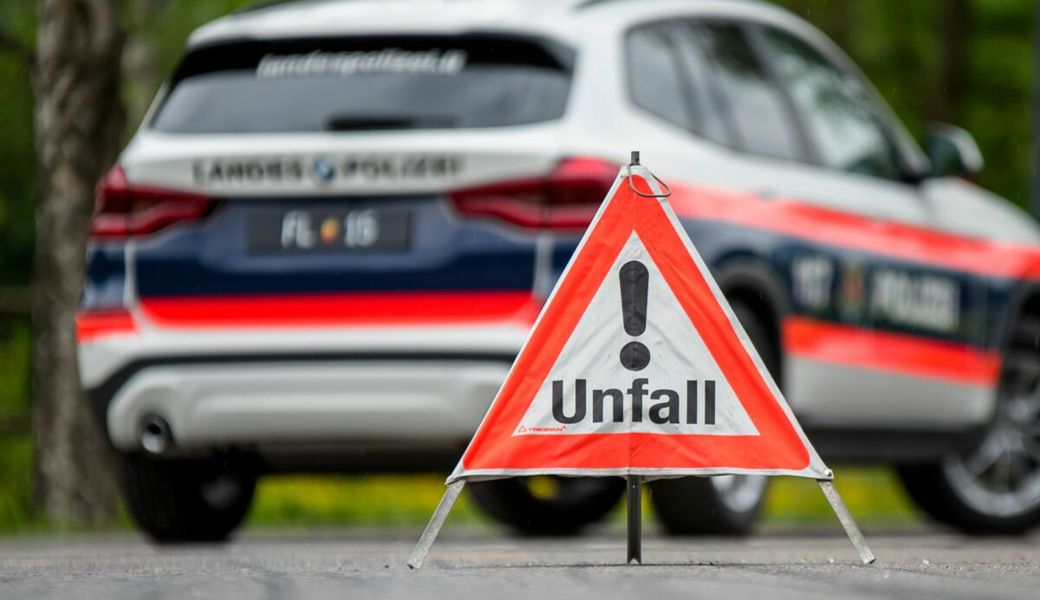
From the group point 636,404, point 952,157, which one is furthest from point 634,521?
point 952,157

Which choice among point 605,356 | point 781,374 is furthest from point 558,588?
point 781,374

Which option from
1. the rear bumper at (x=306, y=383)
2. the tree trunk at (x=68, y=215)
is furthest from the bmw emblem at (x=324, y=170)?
the tree trunk at (x=68, y=215)

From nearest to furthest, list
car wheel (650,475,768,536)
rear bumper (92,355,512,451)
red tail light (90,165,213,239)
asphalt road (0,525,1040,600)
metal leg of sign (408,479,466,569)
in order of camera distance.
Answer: asphalt road (0,525,1040,600) → metal leg of sign (408,479,466,569) → rear bumper (92,355,512,451) → red tail light (90,165,213,239) → car wheel (650,475,768,536)

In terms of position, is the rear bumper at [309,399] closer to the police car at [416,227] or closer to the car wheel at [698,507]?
the police car at [416,227]

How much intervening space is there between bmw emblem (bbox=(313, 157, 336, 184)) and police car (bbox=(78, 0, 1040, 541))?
10mm

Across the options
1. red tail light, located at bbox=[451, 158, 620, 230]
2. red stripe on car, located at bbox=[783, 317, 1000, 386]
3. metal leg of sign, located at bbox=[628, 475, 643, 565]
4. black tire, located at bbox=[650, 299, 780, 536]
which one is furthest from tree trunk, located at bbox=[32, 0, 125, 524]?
metal leg of sign, located at bbox=[628, 475, 643, 565]

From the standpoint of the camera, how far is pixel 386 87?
8.50m

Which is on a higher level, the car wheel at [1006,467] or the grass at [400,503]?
the car wheel at [1006,467]

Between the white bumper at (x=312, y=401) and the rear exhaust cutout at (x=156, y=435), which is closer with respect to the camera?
the white bumper at (x=312, y=401)

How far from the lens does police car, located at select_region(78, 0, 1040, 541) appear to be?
322 inches

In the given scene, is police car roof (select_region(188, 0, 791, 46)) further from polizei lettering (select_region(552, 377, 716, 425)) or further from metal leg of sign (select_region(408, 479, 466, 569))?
metal leg of sign (select_region(408, 479, 466, 569))

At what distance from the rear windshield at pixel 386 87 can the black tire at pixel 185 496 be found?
122cm

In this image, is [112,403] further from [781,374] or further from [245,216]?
[781,374]

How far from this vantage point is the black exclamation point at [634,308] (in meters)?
6.73
